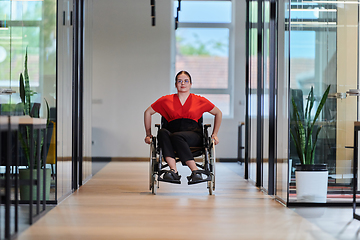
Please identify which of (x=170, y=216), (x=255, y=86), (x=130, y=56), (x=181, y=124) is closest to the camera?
(x=170, y=216)

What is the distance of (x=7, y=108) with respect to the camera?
3.17m

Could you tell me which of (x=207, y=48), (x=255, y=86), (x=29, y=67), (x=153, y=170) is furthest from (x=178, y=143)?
(x=207, y=48)

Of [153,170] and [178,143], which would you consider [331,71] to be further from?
[153,170]

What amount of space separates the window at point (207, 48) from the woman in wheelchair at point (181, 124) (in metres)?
3.28

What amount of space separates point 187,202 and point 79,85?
68.0 inches

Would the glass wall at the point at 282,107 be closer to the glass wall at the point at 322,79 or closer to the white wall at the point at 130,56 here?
the glass wall at the point at 322,79

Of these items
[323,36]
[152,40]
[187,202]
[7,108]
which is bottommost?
[187,202]

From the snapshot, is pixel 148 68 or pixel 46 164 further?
pixel 148 68

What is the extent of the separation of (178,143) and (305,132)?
42.2 inches

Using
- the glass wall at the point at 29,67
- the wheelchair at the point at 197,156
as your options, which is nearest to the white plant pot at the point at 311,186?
the wheelchair at the point at 197,156

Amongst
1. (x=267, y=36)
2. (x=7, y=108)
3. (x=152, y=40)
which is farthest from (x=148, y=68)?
(x=7, y=108)

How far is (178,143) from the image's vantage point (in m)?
3.66

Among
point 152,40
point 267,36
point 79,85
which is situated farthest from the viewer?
point 152,40

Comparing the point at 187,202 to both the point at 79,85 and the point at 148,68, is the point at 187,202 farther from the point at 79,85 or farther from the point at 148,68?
the point at 148,68
